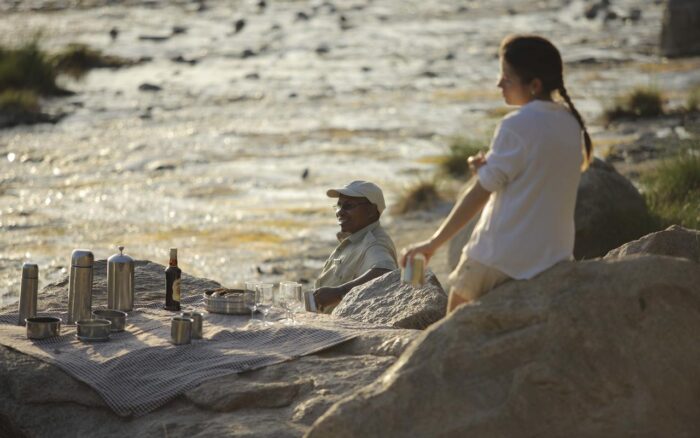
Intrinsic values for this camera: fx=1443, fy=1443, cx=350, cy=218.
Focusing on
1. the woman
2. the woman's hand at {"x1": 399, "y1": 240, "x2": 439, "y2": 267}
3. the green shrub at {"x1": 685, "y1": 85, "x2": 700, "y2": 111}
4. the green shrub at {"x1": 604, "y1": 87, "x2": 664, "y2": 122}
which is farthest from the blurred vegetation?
the woman

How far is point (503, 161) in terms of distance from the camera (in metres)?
4.93

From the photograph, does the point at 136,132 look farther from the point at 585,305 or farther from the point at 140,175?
the point at 585,305

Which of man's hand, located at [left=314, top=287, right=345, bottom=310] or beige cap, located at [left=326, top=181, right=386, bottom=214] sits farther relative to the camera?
beige cap, located at [left=326, top=181, right=386, bottom=214]

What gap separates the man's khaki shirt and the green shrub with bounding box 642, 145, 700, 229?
4.36 m

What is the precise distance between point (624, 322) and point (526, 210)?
0.51 m

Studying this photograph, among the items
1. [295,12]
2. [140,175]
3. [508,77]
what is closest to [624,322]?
[508,77]

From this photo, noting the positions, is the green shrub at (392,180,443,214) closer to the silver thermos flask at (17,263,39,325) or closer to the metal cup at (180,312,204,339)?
the silver thermos flask at (17,263,39,325)

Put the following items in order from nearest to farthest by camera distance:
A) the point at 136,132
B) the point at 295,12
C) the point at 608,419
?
1. the point at 608,419
2. the point at 136,132
3. the point at 295,12

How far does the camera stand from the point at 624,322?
491 centimetres

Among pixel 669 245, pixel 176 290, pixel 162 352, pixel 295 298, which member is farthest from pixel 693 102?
pixel 162 352

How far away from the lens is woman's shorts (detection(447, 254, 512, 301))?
200 inches

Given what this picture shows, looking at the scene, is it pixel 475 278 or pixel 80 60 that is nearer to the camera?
pixel 475 278

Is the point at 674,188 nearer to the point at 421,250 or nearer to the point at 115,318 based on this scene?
the point at 115,318

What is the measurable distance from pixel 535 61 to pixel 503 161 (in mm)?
388
